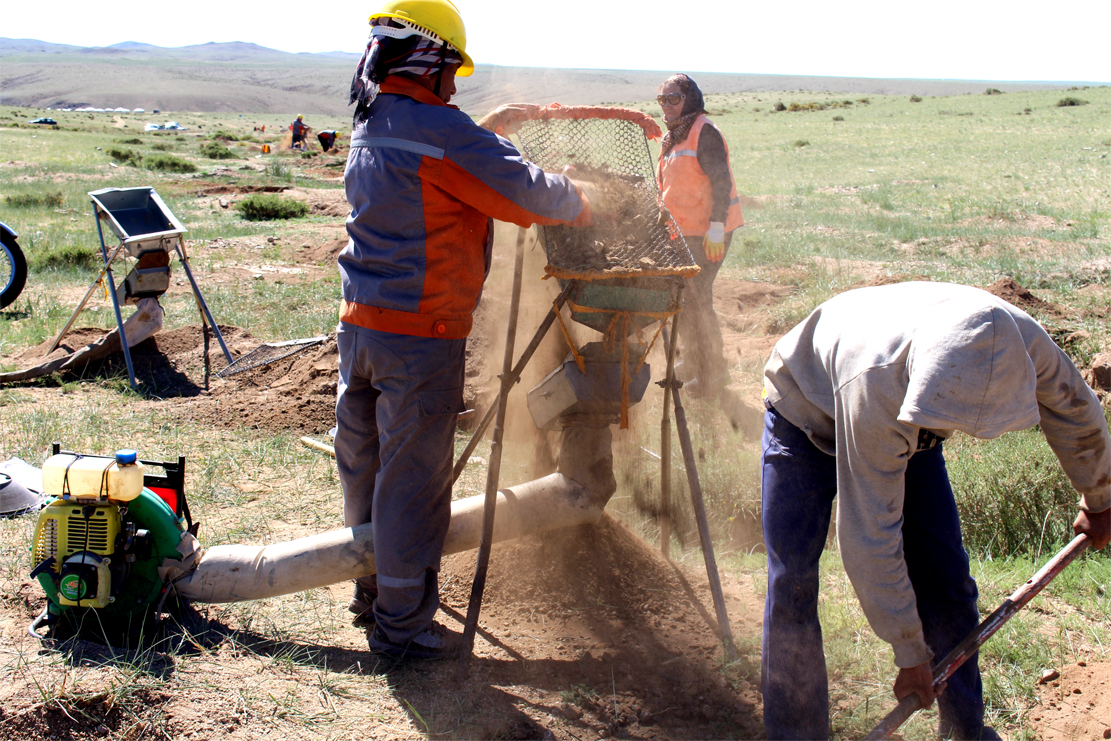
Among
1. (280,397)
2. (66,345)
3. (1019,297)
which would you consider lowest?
(280,397)

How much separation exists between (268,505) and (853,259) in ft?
26.0

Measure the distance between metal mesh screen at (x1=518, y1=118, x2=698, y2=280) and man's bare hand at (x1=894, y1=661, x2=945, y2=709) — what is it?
4.95ft

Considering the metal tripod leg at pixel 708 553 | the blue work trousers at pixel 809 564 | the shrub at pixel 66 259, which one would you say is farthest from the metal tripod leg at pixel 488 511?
the shrub at pixel 66 259

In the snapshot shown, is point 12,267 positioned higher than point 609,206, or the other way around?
point 609,206

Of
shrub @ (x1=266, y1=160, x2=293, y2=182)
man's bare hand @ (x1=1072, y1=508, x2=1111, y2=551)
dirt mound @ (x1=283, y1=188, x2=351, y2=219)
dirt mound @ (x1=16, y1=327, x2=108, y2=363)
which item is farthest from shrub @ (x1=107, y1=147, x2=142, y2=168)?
man's bare hand @ (x1=1072, y1=508, x2=1111, y2=551)

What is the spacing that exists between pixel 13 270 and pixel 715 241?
22.1 ft

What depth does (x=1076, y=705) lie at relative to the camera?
Result: 2914 millimetres

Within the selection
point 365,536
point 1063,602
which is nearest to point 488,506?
point 365,536

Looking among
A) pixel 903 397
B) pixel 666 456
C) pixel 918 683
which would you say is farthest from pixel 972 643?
pixel 666 456

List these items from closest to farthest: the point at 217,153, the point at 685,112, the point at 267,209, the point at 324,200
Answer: the point at 685,112
the point at 267,209
the point at 324,200
the point at 217,153

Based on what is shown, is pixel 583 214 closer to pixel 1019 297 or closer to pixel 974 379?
pixel 974 379

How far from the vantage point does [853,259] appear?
1002cm

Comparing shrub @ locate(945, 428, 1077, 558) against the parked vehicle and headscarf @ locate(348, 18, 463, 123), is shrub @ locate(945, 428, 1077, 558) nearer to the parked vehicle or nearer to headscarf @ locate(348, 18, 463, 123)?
headscarf @ locate(348, 18, 463, 123)

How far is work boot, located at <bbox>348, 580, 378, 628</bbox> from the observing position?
3.40 m
